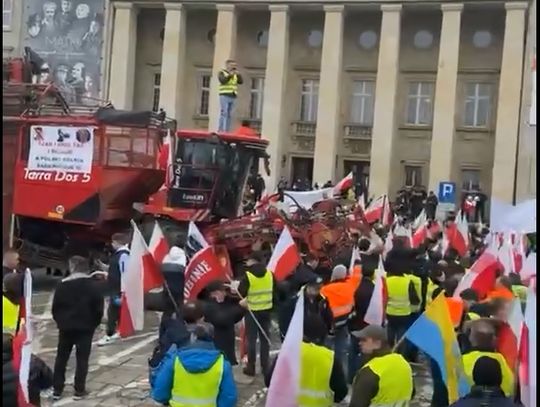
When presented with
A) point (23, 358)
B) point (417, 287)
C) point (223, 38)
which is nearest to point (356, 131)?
point (223, 38)

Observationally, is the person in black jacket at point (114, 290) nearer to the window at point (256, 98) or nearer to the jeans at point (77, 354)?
the jeans at point (77, 354)

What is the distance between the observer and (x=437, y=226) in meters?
20.9

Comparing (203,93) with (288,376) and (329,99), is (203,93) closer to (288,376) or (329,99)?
(329,99)

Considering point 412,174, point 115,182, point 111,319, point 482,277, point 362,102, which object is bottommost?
point 111,319

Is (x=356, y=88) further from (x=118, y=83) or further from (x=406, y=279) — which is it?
(x=406, y=279)

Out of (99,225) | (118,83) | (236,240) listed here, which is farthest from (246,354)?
(118,83)

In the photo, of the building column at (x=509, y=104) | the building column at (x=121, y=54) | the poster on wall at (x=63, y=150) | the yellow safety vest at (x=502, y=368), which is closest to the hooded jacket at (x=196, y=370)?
the yellow safety vest at (x=502, y=368)

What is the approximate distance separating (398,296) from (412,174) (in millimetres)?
30227

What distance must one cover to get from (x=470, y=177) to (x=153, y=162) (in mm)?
24446

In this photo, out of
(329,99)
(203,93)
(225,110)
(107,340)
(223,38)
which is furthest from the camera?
(203,93)

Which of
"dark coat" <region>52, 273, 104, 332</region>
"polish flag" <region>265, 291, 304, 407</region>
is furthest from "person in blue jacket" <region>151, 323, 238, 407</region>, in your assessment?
"dark coat" <region>52, 273, 104, 332</region>

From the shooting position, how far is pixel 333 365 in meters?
6.91

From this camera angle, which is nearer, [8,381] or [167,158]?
[8,381]

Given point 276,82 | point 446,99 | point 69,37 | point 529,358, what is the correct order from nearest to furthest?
1. point 529,358
2. point 446,99
3. point 69,37
4. point 276,82
